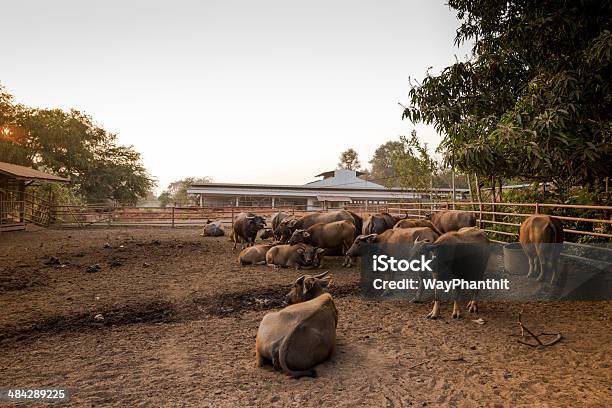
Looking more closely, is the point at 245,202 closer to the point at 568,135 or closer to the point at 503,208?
the point at 503,208

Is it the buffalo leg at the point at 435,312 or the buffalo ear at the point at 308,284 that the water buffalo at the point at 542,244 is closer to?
the buffalo leg at the point at 435,312

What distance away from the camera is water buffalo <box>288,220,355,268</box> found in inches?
445

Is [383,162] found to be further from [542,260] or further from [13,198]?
[542,260]

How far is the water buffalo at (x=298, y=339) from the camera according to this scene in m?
4.38

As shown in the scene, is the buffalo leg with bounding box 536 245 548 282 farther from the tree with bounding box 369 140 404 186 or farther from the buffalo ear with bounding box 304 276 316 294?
the tree with bounding box 369 140 404 186

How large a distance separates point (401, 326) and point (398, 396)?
212cm

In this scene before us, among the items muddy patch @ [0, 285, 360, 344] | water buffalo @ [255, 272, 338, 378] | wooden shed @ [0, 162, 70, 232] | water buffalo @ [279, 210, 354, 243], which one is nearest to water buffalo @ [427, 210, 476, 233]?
water buffalo @ [279, 210, 354, 243]

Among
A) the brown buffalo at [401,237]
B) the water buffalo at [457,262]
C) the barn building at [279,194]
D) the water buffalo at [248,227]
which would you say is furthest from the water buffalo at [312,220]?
the barn building at [279,194]

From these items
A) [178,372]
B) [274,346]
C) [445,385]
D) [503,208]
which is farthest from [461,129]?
[503,208]

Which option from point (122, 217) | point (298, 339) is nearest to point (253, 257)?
point (298, 339)

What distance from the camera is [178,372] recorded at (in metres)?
4.47

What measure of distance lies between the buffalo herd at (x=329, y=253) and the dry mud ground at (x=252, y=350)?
284 millimetres

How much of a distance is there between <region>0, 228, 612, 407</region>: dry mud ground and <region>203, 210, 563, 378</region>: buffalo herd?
0.93 ft

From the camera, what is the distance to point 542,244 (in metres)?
8.30
